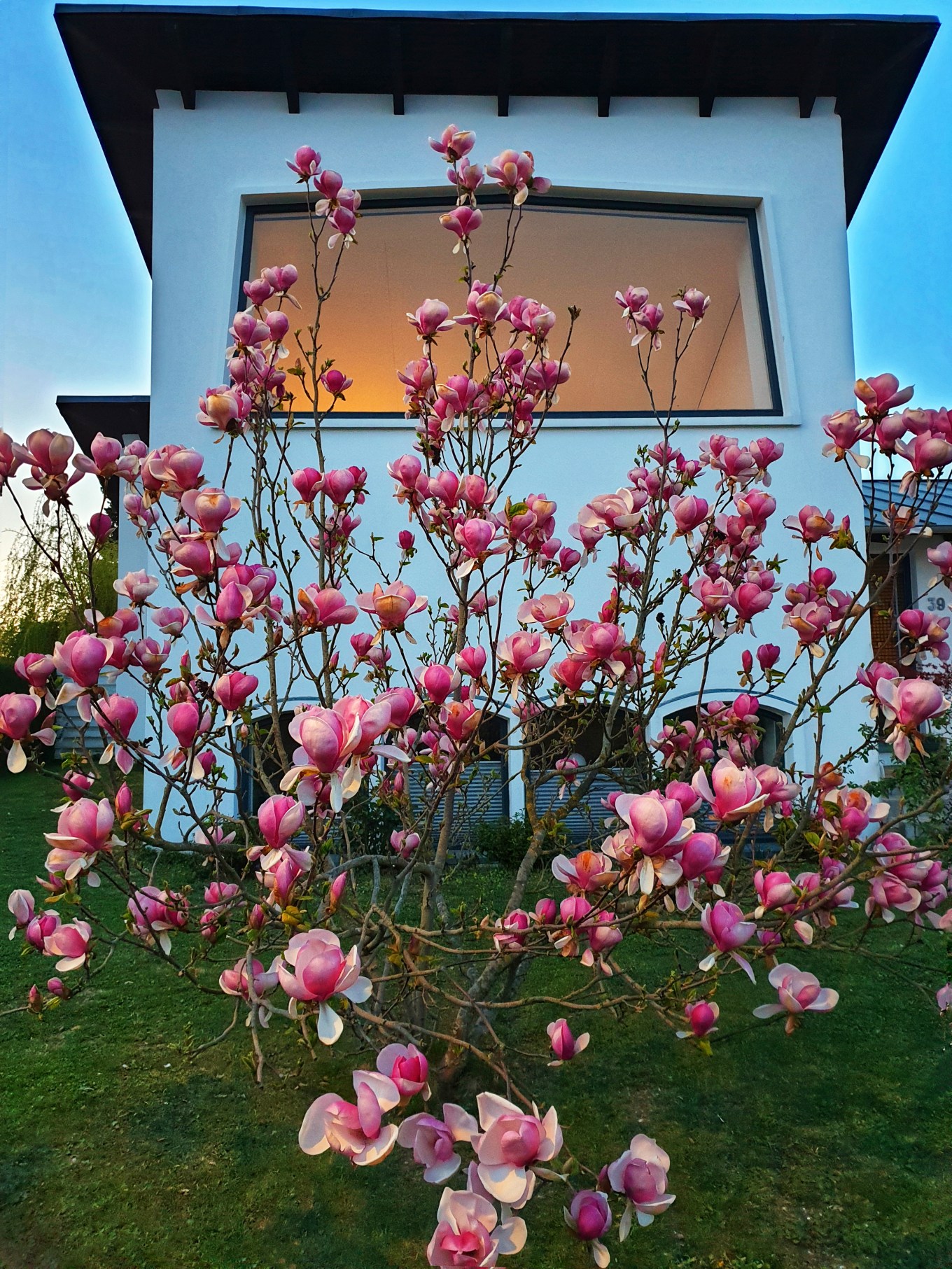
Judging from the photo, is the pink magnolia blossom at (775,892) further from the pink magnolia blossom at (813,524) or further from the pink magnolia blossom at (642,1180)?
the pink magnolia blossom at (813,524)

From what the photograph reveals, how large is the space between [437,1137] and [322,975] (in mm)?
282

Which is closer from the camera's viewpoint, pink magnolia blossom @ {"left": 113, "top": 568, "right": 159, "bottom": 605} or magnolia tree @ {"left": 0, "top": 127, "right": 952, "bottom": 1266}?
magnolia tree @ {"left": 0, "top": 127, "right": 952, "bottom": 1266}

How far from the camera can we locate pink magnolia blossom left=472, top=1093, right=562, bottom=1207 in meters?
0.87

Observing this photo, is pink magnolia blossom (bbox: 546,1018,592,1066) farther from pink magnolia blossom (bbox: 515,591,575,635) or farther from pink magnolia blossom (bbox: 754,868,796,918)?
pink magnolia blossom (bbox: 515,591,575,635)

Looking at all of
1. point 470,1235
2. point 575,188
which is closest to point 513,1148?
point 470,1235

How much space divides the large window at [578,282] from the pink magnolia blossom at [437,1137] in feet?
14.4

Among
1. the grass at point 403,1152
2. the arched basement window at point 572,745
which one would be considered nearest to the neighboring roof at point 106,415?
the arched basement window at point 572,745

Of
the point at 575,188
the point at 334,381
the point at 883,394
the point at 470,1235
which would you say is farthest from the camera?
the point at 575,188

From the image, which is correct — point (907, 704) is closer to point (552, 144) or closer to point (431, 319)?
point (431, 319)

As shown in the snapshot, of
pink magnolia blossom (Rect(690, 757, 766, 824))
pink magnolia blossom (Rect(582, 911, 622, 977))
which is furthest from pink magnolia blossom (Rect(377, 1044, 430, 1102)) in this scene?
pink magnolia blossom (Rect(690, 757, 766, 824))

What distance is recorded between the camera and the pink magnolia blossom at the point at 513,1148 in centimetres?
87

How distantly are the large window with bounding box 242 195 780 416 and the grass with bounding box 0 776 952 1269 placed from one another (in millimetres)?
3784

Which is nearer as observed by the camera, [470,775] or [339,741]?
[339,741]

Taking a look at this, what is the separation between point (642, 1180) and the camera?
3.32ft
